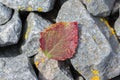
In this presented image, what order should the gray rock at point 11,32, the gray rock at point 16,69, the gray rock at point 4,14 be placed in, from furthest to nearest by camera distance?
1. the gray rock at point 4,14
2. the gray rock at point 11,32
3. the gray rock at point 16,69

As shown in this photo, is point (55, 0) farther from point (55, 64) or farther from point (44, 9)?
point (55, 64)

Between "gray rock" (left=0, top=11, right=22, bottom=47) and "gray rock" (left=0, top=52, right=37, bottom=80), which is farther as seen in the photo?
"gray rock" (left=0, top=11, right=22, bottom=47)

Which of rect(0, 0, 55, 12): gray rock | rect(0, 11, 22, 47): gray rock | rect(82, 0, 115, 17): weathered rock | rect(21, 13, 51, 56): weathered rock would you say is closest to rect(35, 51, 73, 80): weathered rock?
rect(21, 13, 51, 56): weathered rock

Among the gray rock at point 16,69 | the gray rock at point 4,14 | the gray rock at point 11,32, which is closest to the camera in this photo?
the gray rock at point 16,69

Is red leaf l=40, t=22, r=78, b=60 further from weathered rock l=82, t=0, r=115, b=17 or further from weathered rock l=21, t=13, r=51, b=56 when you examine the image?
→ weathered rock l=82, t=0, r=115, b=17

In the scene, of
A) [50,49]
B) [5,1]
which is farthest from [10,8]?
[50,49]

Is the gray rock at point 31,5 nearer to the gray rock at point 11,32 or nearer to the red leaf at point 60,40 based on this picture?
the gray rock at point 11,32

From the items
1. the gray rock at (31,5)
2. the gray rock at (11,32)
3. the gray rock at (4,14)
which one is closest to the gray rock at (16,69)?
the gray rock at (11,32)

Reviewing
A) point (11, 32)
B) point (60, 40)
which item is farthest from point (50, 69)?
point (11, 32)
